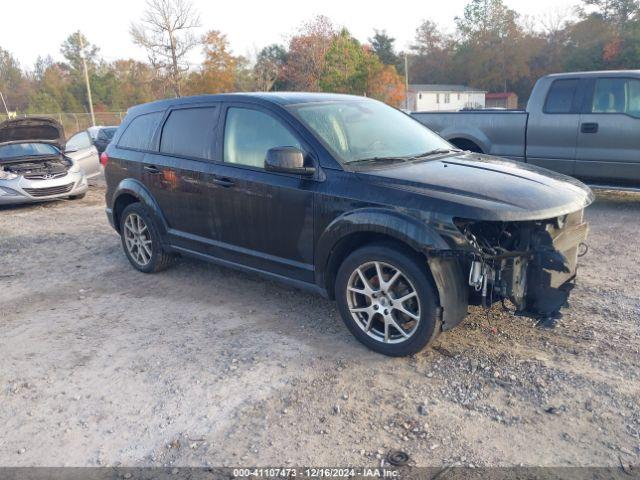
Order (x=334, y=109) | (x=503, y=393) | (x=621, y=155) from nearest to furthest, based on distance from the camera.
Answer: (x=503, y=393) → (x=334, y=109) → (x=621, y=155)

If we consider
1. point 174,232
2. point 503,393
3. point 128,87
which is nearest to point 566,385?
point 503,393

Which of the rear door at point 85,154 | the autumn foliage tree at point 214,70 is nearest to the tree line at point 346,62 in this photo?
the autumn foliage tree at point 214,70

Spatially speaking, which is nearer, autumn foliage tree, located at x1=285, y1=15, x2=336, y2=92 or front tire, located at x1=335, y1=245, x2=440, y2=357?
front tire, located at x1=335, y1=245, x2=440, y2=357

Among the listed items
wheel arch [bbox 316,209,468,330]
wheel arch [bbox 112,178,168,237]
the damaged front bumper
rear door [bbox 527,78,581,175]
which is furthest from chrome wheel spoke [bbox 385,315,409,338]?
rear door [bbox 527,78,581,175]

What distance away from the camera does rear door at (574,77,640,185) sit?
7637 millimetres

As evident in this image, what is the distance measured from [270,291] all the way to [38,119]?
9.61 meters

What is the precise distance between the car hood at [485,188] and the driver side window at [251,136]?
33.7 inches

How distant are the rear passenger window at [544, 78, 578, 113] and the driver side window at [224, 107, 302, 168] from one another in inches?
213

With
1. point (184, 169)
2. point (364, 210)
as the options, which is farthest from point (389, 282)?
point (184, 169)

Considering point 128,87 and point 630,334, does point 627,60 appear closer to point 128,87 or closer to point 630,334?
point 128,87

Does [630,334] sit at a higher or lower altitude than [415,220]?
lower

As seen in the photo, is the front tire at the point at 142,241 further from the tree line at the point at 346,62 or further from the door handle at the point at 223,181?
the tree line at the point at 346,62

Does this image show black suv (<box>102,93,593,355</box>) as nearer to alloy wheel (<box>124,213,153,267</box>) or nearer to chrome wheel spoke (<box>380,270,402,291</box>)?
chrome wheel spoke (<box>380,270,402,291</box>)

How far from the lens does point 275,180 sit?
14.5 ft
